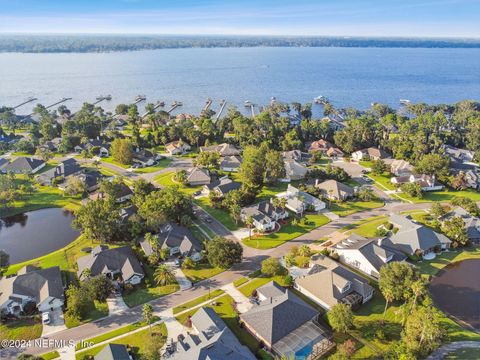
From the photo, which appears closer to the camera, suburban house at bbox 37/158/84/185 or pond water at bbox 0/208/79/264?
pond water at bbox 0/208/79/264

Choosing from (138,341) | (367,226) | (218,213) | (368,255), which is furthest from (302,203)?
(138,341)

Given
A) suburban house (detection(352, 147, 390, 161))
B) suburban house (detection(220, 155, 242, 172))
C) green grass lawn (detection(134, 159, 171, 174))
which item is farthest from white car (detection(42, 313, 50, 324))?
suburban house (detection(352, 147, 390, 161))

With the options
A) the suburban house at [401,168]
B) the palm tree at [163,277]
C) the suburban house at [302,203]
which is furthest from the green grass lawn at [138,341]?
the suburban house at [401,168]

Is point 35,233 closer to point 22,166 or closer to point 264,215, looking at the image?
point 22,166

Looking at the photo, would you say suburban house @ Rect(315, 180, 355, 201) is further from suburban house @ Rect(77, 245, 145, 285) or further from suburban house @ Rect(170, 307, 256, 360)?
suburban house @ Rect(77, 245, 145, 285)

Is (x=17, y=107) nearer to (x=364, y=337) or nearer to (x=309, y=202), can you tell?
(x=309, y=202)
